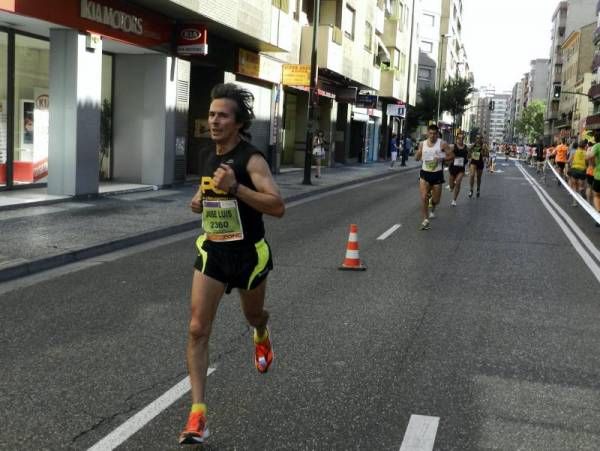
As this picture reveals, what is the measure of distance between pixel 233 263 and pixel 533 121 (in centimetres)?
15044

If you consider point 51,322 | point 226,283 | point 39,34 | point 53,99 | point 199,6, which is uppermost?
point 199,6

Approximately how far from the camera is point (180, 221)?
12758 mm

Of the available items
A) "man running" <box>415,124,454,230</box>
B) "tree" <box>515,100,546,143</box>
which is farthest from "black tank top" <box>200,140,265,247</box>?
"tree" <box>515,100,546,143</box>

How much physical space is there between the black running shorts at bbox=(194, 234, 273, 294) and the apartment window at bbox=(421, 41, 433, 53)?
3503 inches

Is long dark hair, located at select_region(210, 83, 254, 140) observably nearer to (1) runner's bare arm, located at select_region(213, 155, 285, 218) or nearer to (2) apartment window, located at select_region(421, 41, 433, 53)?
(1) runner's bare arm, located at select_region(213, 155, 285, 218)

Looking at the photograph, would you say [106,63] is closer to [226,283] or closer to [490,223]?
[490,223]

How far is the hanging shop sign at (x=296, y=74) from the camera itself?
26234mm

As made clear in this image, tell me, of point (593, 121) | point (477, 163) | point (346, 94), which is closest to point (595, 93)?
point (593, 121)

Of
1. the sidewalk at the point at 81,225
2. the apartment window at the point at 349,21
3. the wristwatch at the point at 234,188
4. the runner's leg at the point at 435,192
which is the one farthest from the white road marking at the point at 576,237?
the apartment window at the point at 349,21

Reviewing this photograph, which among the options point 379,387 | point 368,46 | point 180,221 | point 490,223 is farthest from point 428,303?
point 368,46

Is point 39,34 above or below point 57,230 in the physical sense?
above

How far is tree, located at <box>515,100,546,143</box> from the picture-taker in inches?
5645

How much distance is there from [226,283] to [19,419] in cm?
136

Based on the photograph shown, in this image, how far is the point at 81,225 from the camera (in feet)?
38.3
